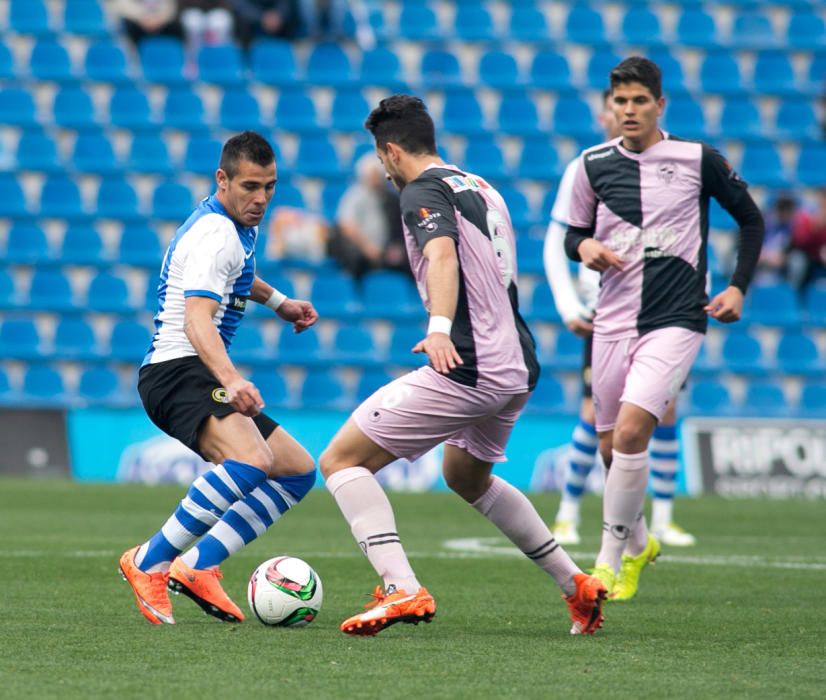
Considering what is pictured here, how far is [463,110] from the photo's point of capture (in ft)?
59.4

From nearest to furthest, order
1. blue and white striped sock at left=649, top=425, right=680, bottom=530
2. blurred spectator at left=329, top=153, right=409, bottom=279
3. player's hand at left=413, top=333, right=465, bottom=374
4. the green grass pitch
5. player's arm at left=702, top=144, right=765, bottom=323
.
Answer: the green grass pitch → player's hand at left=413, top=333, right=465, bottom=374 → player's arm at left=702, top=144, right=765, bottom=323 → blue and white striped sock at left=649, top=425, right=680, bottom=530 → blurred spectator at left=329, top=153, right=409, bottom=279

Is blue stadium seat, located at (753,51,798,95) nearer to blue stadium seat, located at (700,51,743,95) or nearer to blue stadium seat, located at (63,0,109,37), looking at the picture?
blue stadium seat, located at (700,51,743,95)

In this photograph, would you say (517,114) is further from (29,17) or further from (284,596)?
(284,596)

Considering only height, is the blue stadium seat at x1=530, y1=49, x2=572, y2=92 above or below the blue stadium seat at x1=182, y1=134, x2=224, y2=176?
above

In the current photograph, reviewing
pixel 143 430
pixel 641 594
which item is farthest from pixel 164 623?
pixel 143 430

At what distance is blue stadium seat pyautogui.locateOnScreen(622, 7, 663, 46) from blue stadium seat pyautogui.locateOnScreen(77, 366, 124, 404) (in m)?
7.39

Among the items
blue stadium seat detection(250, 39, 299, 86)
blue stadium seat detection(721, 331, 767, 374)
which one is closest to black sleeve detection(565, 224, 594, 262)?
blue stadium seat detection(721, 331, 767, 374)

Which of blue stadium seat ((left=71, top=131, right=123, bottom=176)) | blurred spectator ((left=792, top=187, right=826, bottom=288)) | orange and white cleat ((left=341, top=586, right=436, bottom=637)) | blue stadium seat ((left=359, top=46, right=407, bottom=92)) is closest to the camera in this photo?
orange and white cleat ((left=341, top=586, right=436, bottom=637))

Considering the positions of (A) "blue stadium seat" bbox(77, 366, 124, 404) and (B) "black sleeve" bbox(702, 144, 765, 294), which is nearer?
(B) "black sleeve" bbox(702, 144, 765, 294)

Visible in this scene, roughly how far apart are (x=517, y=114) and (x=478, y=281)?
42.7 feet

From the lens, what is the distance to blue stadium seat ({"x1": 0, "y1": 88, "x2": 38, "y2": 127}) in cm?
1798

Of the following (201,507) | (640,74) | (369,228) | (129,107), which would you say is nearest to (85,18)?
(129,107)

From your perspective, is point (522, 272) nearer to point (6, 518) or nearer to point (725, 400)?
point (725, 400)

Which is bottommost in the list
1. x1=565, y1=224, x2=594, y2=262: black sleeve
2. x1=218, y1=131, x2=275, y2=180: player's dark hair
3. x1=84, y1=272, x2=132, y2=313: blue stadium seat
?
x1=84, y1=272, x2=132, y2=313: blue stadium seat
